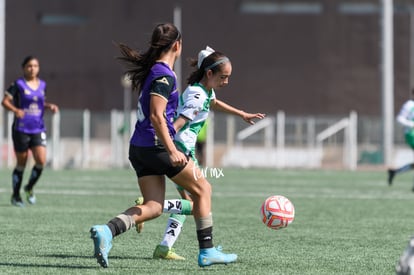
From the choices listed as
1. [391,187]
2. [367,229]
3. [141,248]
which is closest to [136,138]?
[141,248]

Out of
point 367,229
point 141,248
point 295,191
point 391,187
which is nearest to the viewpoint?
point 141,248

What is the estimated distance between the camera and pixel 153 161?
8.21 m

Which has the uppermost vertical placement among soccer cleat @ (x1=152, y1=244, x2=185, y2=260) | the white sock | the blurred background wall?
the blurred background wall

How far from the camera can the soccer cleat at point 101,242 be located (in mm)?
7957

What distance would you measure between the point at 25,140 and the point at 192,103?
757 centimetres

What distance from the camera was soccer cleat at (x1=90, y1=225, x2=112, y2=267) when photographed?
7957mm

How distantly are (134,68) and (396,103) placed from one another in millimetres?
42337

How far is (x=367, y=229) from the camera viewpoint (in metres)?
12.3

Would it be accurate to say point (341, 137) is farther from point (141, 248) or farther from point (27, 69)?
point (141, 248)

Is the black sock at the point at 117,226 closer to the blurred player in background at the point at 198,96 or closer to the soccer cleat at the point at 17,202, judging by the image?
the blurred player in background at the point at 198,96

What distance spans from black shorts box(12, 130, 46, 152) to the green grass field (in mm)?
913

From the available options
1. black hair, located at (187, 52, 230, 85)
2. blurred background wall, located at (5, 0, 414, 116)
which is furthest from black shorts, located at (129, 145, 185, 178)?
blurred background wall, located at (5, 0, 414, 116)

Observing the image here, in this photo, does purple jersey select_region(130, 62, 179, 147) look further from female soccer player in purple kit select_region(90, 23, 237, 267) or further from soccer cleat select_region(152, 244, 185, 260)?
soccer cleat select_region(152, 244, 185, 260)

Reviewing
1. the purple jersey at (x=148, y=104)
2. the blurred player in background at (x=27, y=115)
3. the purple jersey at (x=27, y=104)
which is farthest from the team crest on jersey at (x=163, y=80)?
the purple jersey at (x=27, y=104)
